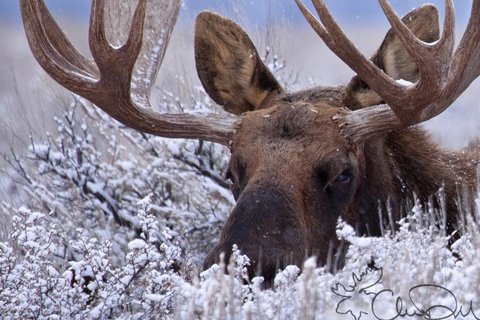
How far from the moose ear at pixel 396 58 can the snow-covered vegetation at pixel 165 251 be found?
77 cm

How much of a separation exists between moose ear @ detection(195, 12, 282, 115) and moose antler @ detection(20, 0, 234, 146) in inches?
18.6

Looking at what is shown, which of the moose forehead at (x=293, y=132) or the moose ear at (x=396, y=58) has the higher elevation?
the moose ear at (x=396, y=58)

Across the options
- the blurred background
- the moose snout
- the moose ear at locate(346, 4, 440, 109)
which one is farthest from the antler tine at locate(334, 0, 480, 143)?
the blurred background

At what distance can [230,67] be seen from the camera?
771 centimetres

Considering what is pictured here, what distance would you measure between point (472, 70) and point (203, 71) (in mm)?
2071

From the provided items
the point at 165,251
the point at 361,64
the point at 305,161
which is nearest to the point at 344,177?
the point at 305,161

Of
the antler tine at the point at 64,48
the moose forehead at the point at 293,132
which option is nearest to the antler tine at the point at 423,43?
the moose forehead at the point at 293,132

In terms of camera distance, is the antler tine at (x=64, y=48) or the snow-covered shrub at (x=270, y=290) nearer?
the snow-covered shrub at (x=270, y=290)

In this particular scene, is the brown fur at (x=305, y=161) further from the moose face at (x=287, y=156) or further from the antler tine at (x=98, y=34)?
the antler tine at (x=98, y=34)

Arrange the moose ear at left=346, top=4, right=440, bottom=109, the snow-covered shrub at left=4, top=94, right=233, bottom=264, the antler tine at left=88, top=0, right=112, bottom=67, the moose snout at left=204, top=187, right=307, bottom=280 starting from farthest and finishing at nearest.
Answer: the snow-covered shrub at left=4, top=94, right=233, bottom=264
the moose ear at left=346, top=4, right=440, bottom=109
the antler tine at left=88, top=0, right=112, bottom=67
the moose snout at left=204, top=187, right=307, bottom=280

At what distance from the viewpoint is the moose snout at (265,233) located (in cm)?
577

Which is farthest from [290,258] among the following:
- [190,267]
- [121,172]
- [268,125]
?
[121,172]

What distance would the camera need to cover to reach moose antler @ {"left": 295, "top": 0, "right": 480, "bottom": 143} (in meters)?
6.14
